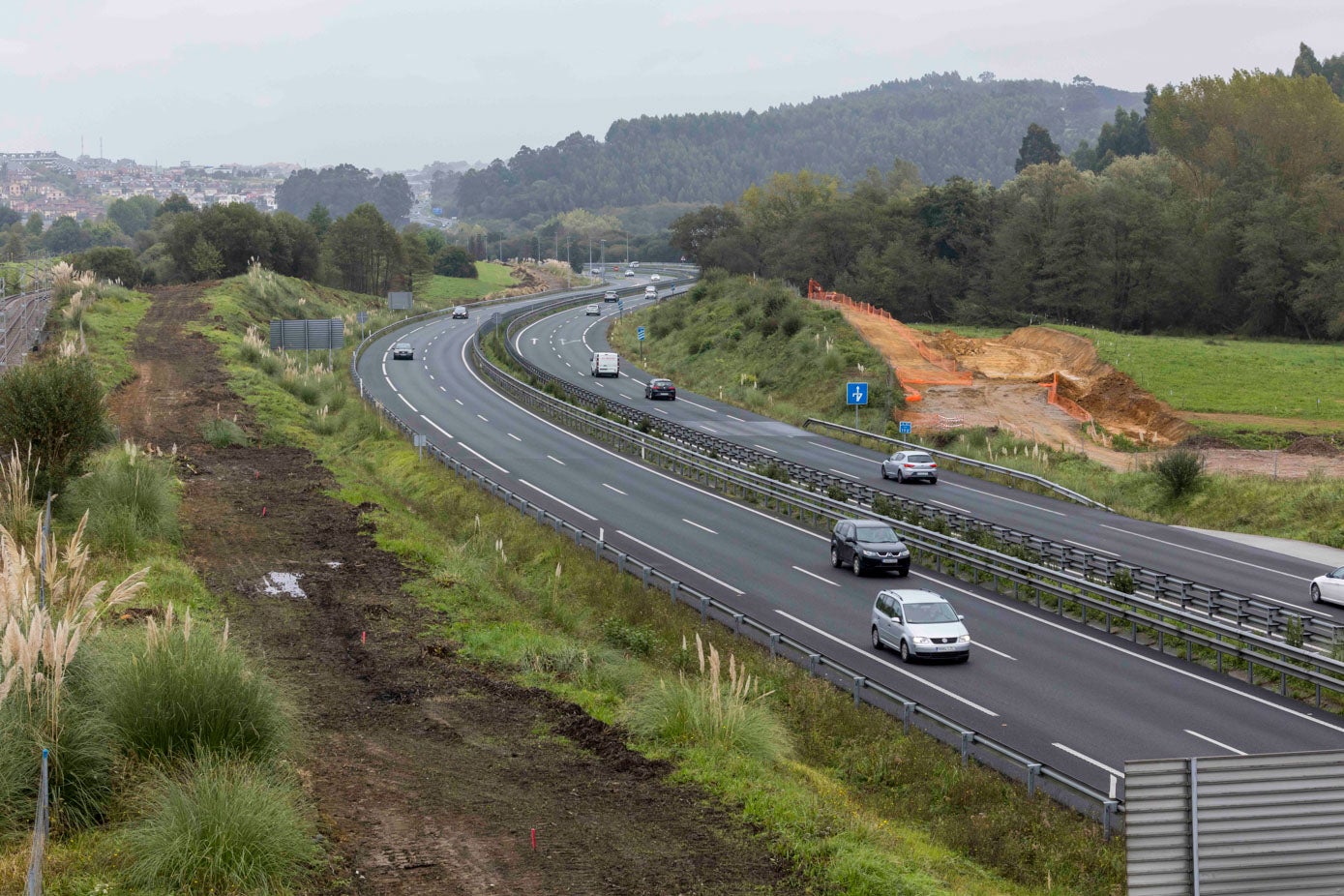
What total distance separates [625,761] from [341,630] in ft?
25.0

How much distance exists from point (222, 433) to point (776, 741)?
31.8 m

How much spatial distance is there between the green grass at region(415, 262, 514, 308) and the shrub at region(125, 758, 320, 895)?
123691mm

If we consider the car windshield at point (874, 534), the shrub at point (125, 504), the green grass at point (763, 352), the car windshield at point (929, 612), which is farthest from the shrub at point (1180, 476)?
the shrub at point (125, 504)

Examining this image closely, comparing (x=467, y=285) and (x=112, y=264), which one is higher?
(x=112, y=264)

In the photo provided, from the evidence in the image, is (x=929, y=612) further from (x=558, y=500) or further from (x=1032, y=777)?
(x=558, y=500)

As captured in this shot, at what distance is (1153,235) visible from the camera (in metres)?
94.2

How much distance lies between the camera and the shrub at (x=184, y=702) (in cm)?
1172

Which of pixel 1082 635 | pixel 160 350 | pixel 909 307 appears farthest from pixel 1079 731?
pixel 909 307

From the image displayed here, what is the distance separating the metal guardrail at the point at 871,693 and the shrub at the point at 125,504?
34.7 feet

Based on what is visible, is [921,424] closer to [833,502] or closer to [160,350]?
[833,502]

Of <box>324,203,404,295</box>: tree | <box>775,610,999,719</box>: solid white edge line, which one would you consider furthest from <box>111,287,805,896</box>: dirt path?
<box>324,203,404,295</box>: tree

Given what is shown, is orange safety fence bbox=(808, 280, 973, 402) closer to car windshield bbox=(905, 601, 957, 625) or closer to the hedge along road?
the hedge along road

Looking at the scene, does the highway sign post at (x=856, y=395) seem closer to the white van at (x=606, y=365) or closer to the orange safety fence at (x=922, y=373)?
the orange safety fence at (x=922, y=373)

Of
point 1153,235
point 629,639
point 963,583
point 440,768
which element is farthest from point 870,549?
point 1153,235
